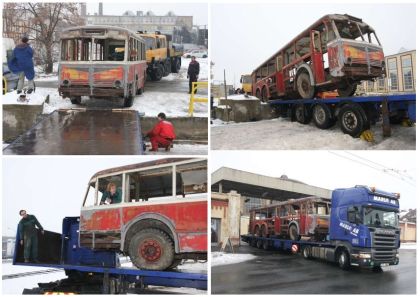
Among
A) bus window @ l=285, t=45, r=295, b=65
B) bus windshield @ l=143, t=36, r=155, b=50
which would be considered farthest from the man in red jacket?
bus windshield @ l=143, t=36, r=155, b=50

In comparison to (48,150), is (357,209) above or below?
below

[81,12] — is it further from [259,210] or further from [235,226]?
[259,210]

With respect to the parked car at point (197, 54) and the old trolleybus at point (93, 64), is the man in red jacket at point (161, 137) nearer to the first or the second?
the old trolleybus at point (93, 64)

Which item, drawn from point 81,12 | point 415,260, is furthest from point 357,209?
point 81,12

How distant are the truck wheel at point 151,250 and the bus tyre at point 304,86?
4000mm

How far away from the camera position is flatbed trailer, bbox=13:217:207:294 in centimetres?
538

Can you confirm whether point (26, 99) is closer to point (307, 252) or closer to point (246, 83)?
point (246, 83)

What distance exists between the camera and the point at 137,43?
8.44 meters

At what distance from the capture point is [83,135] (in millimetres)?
6504

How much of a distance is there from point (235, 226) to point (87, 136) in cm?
343

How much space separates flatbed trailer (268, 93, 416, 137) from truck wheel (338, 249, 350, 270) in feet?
7.86

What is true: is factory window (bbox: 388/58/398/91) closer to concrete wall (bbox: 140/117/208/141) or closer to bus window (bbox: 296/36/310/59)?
bus window (bbox: 296/36/310/59)

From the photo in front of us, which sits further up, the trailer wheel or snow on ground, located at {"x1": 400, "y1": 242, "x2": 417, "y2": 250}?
the trailer wheel

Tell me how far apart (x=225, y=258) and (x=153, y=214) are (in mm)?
2016
